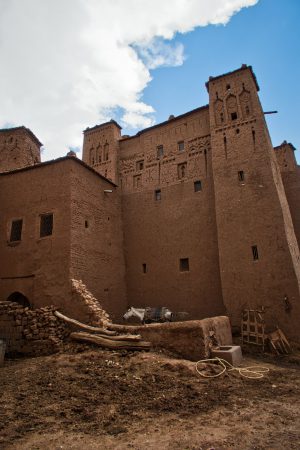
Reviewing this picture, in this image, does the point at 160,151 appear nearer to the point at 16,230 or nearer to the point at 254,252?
the point at 254,252

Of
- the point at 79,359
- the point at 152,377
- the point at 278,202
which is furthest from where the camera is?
the point at 278,202

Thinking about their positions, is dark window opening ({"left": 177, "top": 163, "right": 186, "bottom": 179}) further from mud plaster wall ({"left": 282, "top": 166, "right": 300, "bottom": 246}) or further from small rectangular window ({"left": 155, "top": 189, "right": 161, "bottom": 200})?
mud plaster wall ({"left": 282, "top": 166, "right": 300, "bottom": 246})

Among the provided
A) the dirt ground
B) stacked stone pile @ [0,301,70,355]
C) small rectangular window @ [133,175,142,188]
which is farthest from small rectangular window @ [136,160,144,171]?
the dirt ground

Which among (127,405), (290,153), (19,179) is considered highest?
(290,153)

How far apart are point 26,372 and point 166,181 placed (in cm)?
1378

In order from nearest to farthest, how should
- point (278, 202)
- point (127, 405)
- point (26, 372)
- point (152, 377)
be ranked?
point (127, 405) → point (152, 377) → point (26, 372) → point (278, 202)

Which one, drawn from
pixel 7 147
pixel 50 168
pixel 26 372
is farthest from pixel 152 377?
pixel 7 147

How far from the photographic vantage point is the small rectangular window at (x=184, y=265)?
1712cm

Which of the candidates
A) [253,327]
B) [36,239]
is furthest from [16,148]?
[253,327]

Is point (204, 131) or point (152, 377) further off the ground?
point (204, 131)

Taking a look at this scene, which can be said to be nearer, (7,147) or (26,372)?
(26,372)

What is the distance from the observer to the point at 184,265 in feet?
56.7

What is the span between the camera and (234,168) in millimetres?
16234

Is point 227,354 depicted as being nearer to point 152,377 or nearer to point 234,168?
point 152,377
